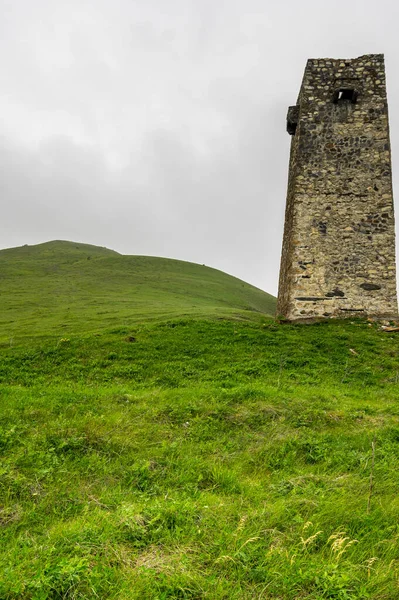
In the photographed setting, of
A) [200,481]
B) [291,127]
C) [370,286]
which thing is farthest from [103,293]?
[200,481]

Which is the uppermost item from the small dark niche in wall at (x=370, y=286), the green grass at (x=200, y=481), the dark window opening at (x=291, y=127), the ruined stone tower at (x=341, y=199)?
the dark window opening at (x=291, y=127)

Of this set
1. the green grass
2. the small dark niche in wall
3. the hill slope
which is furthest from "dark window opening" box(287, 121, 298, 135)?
the green grass

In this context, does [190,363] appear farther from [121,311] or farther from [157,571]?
[121,311]

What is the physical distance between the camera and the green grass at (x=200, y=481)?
3996mm

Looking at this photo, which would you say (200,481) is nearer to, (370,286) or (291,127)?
(370,286)

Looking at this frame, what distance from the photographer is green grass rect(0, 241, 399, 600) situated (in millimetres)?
3996

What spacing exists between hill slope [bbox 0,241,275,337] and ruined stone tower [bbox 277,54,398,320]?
655 cm

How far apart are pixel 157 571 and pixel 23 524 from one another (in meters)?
2.14

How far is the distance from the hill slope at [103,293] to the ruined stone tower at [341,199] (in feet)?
21.5

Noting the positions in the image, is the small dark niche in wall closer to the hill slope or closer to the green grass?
the green grass

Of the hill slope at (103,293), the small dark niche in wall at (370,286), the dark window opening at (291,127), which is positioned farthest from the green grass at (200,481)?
the dark window opening at (291,127)

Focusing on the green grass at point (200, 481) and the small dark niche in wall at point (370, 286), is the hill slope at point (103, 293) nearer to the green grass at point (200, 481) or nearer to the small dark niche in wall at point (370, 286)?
the small dark niche in wall at point (370, 286)

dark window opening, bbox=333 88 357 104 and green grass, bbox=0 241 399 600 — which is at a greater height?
dark window opening, bbox=333 88 357 104

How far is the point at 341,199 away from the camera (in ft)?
63.2
